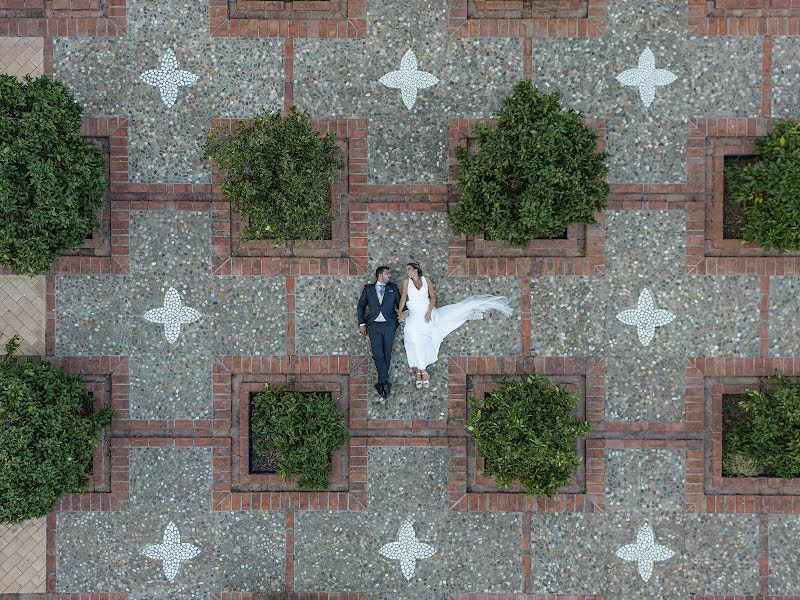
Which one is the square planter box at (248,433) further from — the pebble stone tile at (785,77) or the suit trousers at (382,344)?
the pebble stone tile at (785,77)

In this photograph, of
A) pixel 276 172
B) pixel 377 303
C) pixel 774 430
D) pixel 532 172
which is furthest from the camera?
pixel 377 303

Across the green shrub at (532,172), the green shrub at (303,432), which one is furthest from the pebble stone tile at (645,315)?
the green shrub at (303,432)

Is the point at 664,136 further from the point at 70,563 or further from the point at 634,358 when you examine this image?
the point at 70,563

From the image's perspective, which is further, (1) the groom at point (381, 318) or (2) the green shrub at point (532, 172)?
(1) the groom at point (381, 318)

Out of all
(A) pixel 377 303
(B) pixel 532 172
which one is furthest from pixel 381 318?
(B) pixel 532 172

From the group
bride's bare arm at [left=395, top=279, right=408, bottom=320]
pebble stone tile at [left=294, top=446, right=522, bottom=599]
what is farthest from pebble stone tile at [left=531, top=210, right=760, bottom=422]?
pebble stone tile at [left=294, top=446, right=522, bottom=599]

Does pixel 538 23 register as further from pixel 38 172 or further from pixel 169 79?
pixel 38 172
